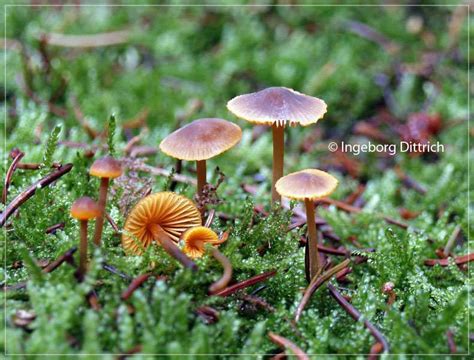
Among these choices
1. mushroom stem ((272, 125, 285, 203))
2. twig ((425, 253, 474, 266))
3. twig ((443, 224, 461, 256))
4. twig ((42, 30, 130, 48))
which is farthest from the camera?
twig ((42, 30, 130, 48))

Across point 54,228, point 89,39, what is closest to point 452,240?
point 54,228

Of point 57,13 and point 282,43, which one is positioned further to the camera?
point 57,13

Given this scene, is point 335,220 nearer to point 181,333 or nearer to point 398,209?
point 398,209

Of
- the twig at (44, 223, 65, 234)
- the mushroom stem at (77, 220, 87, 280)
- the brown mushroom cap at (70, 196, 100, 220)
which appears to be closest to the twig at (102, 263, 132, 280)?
the mushroom stem at (77, 220, 87, 280)

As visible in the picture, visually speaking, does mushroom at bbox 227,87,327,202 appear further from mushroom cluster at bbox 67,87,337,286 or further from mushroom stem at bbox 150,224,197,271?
mushroom stem at bbox 150,224,197,271

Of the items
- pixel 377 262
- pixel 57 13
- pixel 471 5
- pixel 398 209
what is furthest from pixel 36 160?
pixel 471 5

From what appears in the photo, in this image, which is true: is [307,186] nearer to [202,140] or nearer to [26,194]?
[202,140]
